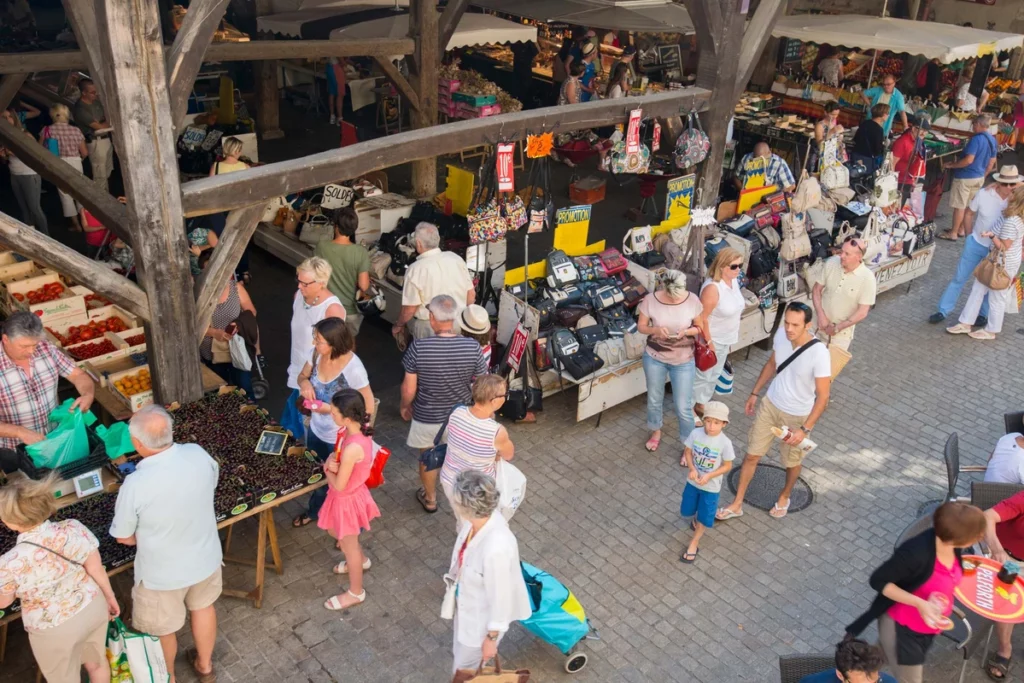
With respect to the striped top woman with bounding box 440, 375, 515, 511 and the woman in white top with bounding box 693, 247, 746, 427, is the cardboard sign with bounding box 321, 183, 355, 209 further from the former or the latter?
the striped top woman with bounding box 440, 375, 515, 511

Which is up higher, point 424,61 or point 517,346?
point 424,61

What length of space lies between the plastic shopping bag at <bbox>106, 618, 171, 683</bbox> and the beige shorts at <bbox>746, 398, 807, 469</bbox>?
3821mm

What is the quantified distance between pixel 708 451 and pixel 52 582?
3535 millimetres

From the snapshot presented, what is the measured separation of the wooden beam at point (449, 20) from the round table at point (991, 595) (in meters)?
8.45

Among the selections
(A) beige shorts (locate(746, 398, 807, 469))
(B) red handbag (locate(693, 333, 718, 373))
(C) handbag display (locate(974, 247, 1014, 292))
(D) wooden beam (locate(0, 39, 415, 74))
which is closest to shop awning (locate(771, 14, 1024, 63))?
(C) handbag display (locate(974, 247, 1014, 292))

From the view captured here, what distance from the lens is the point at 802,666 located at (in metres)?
3.97

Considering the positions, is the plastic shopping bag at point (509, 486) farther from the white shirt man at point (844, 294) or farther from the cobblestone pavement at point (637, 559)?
the white shirt man at point (844, 294)

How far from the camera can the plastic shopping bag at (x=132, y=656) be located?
4148mm

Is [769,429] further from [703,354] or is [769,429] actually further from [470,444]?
[470,444]

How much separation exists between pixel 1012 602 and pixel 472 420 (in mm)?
2874

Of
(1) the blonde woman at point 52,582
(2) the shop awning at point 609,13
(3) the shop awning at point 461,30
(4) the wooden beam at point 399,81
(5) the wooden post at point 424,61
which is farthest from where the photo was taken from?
(2) the shop awning at point 609,13

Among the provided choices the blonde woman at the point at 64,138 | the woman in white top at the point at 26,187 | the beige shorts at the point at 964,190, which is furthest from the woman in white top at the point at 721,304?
the woman in white top at the point at 26,187

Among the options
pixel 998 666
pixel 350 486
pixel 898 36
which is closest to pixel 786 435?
pixel 998 666

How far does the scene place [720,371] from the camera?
22.7 ft
